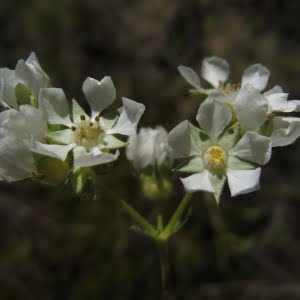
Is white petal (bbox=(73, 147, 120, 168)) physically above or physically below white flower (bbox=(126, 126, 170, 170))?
below

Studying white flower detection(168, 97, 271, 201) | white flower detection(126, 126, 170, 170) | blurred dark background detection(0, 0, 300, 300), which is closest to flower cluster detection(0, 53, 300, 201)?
white flower detection(168, 97, 271, 201)

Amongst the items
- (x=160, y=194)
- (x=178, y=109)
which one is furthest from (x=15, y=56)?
(x=160, y=194)

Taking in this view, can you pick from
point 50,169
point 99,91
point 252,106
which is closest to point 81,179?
point 50,169

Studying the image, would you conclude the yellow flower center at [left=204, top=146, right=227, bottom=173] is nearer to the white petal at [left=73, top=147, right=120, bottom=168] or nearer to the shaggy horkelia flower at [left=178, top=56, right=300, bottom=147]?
the shaggy horkelia flower at [left=178, top=56, right=300, bottom=147]

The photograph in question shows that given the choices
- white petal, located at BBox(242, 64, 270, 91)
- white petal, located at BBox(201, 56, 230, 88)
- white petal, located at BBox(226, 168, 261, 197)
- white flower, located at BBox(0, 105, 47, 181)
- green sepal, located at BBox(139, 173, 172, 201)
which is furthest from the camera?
white petal, located at BBox(201, 56, 230, 88)

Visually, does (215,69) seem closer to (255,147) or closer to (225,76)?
(225,76)

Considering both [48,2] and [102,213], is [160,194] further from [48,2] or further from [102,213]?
[48,2]

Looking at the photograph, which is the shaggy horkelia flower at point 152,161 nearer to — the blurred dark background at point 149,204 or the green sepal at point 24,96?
the green sepal at point 24,96

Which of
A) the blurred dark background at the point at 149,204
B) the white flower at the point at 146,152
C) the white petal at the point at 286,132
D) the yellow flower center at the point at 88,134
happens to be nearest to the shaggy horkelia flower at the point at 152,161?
the white flower at the point at 146,152
